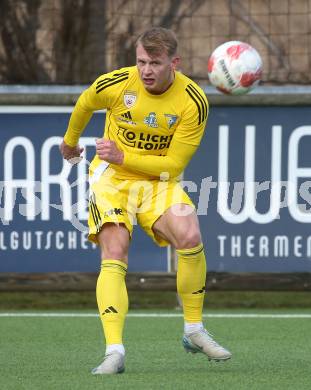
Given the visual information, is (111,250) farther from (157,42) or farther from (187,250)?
(157,42)

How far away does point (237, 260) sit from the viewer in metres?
9.76

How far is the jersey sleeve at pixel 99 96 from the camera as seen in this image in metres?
6.68

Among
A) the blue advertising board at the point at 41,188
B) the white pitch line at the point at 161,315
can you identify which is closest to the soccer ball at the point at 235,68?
the blue advertising board at the point at 41,188

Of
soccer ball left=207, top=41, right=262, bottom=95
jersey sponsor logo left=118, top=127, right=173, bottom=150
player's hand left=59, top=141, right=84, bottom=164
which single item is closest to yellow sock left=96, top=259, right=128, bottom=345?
Result: jersey sponsor logo left=118, top=127, right=173, bottom=150

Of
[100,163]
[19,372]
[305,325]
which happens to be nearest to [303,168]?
[305,325]

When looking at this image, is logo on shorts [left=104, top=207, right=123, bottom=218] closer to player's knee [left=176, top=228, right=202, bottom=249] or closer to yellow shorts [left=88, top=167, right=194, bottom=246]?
yellow shorts [left=88, top=167, right=194, bottom=246]

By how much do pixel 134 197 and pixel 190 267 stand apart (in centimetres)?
47

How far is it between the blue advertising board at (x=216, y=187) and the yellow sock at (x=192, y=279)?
280cm

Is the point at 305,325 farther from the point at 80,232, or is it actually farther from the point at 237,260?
the point at 80,232

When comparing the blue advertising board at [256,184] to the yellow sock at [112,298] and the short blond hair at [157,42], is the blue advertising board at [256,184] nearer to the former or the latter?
the yellow sock at [112,298]

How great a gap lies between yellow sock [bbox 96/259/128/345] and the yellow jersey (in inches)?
20.5

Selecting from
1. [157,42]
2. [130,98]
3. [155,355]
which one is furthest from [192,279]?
[157,42]

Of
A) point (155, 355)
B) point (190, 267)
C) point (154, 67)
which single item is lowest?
point (155, 355)

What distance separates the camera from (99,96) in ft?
22.0
